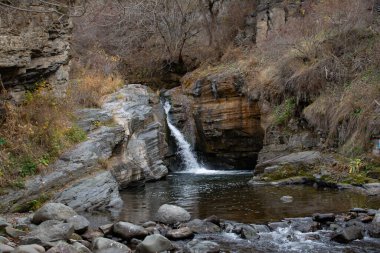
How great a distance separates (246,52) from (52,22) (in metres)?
12.9

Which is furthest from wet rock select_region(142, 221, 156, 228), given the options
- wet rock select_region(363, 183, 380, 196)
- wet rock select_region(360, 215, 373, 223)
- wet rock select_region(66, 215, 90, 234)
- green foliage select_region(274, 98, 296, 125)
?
green foliage select_region(274, 98, 296, 125)

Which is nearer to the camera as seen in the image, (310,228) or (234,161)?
(310,228)

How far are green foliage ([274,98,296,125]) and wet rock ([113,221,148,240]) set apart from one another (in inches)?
381

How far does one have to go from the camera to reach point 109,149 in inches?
549

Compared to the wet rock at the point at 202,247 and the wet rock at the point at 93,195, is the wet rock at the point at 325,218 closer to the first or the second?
the wet rock at the point at 202,247

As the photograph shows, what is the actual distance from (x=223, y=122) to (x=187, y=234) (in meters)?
11.1

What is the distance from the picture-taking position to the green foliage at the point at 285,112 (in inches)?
682

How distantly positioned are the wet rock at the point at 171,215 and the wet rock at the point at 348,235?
3.11 m

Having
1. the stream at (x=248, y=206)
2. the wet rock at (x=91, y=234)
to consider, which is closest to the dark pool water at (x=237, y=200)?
the stream at (x=248, y=206)

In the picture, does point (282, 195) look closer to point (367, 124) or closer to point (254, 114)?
point (367, 124)

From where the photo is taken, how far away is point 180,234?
8695mm

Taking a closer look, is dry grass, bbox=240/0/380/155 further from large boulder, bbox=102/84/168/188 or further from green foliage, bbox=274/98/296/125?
large boulder, bbox=102/84/168/188

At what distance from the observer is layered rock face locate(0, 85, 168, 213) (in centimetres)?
1134

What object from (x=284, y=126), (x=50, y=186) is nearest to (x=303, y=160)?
(x=284, y=126)
